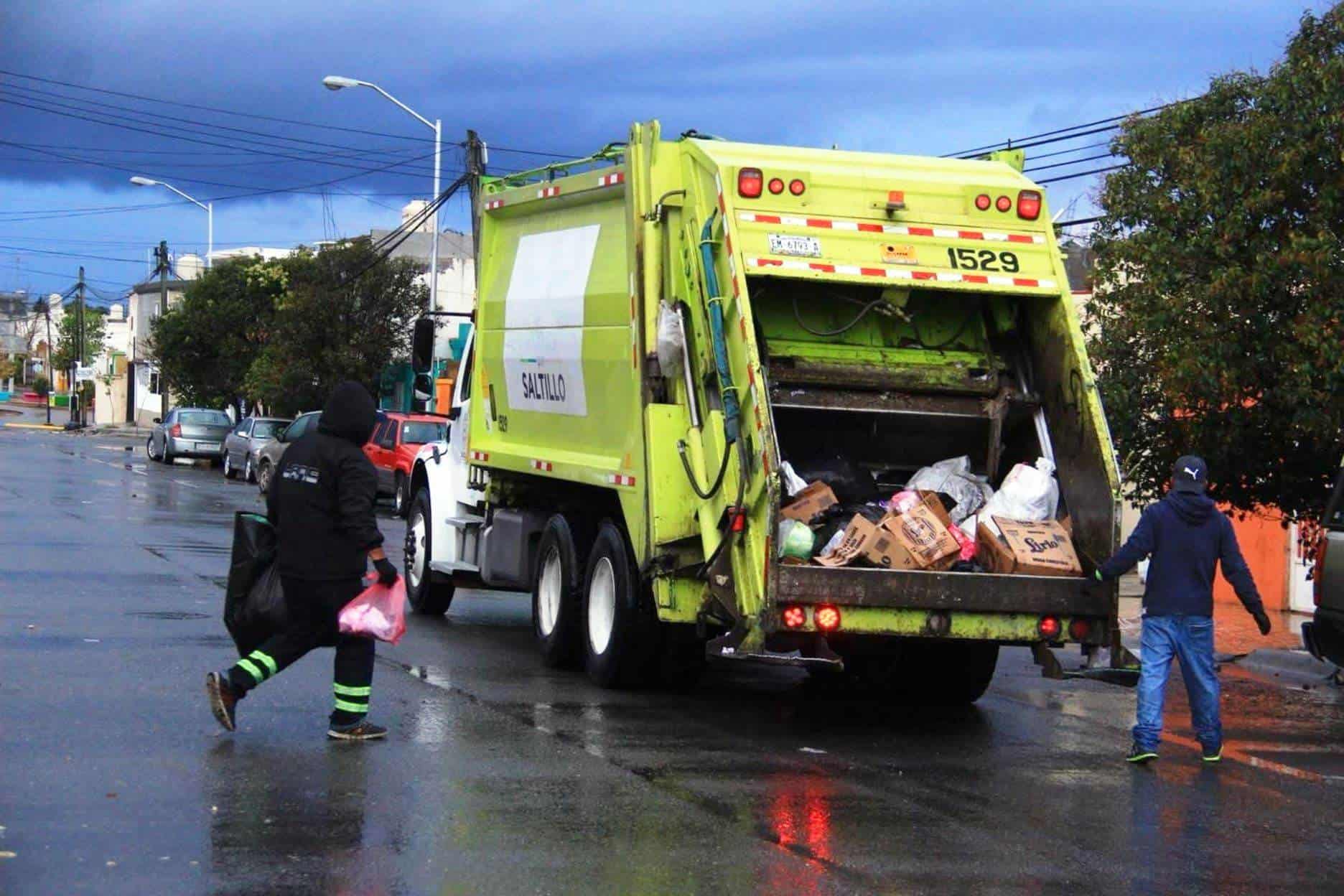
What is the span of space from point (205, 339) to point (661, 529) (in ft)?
146

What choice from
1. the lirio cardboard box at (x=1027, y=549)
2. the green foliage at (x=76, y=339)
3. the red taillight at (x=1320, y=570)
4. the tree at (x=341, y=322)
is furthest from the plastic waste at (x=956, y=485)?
the green foliage at (x=76, y=339)

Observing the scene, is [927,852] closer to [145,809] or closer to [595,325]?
[145,809]

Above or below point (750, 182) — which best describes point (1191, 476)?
below

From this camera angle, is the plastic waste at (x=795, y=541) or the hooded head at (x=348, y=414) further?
the plastic waste at (x=795, y=541)

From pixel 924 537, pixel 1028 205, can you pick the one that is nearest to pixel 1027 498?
pixel 924 537

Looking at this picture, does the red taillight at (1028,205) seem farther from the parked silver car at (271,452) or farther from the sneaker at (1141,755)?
the parked silver car at (271,452)

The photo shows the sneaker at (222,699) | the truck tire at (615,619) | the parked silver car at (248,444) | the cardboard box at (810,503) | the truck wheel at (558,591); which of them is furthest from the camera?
the parked silver car at (248,444)

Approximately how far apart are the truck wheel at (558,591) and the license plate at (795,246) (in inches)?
105

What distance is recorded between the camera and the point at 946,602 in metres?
9.11

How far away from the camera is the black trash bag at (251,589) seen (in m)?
8.66

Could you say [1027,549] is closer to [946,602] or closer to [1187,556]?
[946,602]

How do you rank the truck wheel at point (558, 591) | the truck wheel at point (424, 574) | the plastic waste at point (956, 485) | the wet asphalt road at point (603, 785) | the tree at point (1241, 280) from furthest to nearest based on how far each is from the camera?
1. the truck wheel at point (424, 574)
2. the tree at point (1241, 280)
3. the truck wheel at point (558, 591)
4. the plastic waste at point (956, 485)
5. the wet asphalt road at point (603, 785)

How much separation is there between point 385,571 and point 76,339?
94.1 m

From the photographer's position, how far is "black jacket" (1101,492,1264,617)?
9.23 meters
